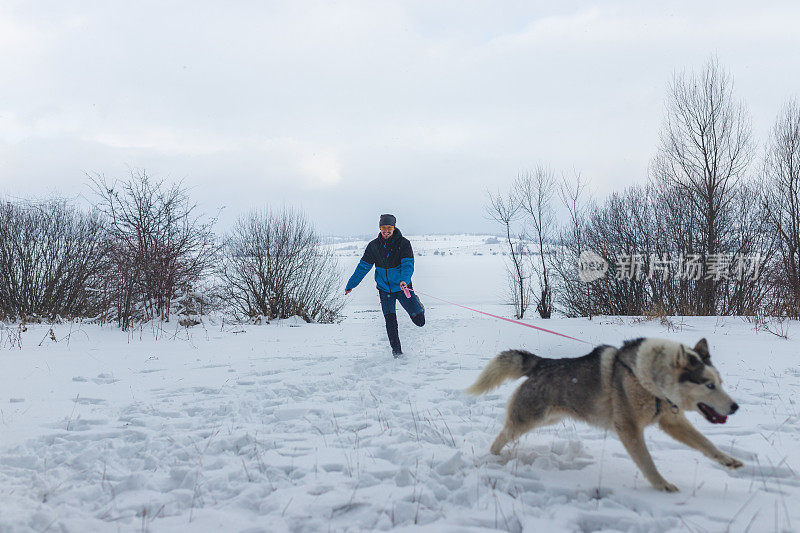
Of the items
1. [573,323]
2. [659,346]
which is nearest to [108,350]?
[659,346]

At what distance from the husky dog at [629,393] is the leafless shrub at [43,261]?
19505 millimetres

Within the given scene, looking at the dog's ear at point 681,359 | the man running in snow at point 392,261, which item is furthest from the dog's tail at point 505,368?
the man running in snow at point 392,261

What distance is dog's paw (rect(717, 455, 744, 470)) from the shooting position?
2949 millimetres

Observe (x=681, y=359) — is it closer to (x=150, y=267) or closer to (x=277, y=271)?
(x=150, y=267)

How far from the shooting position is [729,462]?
2.98 m

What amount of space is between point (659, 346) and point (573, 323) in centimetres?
1127

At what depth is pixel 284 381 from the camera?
20.0ft

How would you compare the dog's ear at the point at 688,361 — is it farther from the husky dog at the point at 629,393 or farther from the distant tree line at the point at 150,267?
the distant tree line at the point at 150,267
